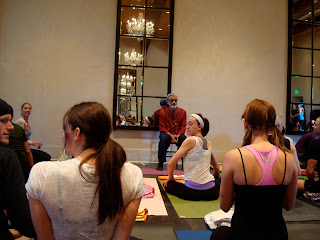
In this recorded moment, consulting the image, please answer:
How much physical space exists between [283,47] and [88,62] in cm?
426

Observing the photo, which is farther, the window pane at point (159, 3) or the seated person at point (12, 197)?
the window pane at point (159, 3)

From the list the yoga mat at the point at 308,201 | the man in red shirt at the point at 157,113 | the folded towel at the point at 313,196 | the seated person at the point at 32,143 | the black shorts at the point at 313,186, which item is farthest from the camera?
the man in red shirt at the point at 157,113

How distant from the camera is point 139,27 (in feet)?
17.2

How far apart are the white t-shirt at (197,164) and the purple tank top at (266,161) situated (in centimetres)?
148

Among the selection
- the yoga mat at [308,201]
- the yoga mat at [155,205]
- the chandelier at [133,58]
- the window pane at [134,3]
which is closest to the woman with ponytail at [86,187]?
the yoga mat at [155,205]

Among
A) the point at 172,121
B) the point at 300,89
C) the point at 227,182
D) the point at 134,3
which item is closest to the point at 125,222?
the point at 227,182

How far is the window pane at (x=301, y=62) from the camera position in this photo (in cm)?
565

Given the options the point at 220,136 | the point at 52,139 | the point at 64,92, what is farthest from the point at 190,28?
the point at 52,139

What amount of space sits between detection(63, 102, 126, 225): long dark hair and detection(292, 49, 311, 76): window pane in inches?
228

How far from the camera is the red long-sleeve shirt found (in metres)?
4.85

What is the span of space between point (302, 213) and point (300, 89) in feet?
12.6

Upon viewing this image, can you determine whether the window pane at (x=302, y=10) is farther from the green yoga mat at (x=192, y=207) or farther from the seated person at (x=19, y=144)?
the seated person at (x=19, y=144)

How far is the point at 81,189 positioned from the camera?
85cm

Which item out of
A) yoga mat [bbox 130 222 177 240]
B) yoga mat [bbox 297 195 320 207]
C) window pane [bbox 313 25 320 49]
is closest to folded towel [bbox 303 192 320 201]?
yoga mat [bbox 297 195 320 207]
